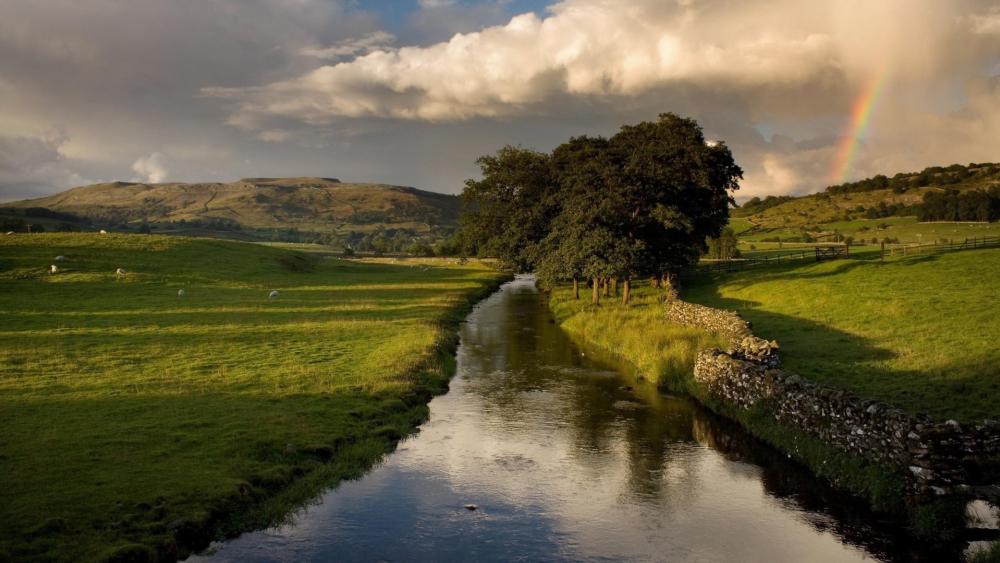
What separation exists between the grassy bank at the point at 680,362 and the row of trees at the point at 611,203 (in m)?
4.21

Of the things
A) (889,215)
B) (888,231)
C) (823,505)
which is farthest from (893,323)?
(889,215)

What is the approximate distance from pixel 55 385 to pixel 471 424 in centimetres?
1749

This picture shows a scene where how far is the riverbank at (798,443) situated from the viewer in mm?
14320

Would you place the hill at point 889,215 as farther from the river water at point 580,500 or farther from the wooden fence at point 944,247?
the river water at point 580,500

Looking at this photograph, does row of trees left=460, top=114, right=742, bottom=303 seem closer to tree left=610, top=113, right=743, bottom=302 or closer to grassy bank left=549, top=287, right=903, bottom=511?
tree left=610, top=113, right=743, bottom=302

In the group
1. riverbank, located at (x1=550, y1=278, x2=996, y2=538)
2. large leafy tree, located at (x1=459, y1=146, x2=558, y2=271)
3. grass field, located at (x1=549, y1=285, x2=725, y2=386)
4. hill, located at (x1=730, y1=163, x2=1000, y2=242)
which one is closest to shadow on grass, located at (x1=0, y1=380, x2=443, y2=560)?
riverbank, located at (x1=550, y1=278, x2=996, y2=538)

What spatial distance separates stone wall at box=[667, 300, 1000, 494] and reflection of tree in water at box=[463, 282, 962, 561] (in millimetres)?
1326

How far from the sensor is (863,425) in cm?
1683

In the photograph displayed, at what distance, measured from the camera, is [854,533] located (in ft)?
48.0

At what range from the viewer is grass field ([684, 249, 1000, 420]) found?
73.4ft

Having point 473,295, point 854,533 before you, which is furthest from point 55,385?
point 473,295

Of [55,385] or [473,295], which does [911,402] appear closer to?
[55,385]

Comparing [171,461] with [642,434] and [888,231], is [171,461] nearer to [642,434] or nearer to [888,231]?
[642,434]

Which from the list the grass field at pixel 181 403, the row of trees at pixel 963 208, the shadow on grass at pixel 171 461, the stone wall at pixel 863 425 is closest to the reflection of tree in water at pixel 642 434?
the stone wall at pixel 863 425
